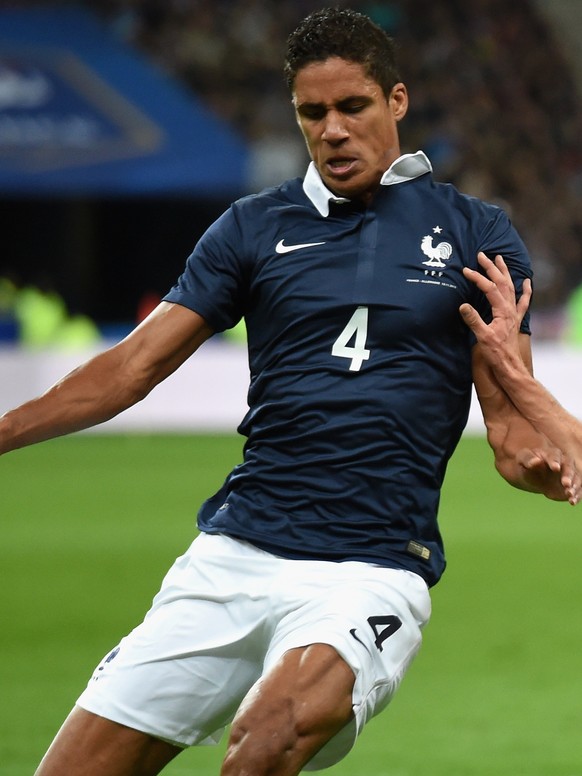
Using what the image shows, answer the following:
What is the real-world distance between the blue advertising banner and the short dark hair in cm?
1729

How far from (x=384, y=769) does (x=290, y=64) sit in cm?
292

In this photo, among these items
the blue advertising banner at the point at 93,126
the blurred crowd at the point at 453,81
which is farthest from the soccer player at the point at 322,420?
the blurred crowd at the point at 453,81

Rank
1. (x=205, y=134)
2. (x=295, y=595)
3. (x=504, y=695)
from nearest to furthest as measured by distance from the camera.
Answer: (x=295, y=595), (x=504, y=695), (x=205, y=134)

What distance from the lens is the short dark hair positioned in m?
3.85

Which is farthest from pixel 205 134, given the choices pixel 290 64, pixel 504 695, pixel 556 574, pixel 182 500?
pixel 290 64

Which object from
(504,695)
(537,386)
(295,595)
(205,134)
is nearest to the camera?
(295,595)

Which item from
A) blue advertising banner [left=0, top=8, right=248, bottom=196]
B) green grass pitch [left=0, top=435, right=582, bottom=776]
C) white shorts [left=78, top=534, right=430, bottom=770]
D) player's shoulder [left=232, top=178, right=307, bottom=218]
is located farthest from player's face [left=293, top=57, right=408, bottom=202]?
blue advertising banner [left=0, top=8, right=248, bottom=196]

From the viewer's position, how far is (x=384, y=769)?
5.62m

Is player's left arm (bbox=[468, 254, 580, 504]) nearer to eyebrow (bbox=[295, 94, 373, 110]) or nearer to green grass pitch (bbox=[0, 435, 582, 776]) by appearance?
eyebrow (bbox=[295, 94, 373, 110])

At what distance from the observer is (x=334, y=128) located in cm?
385

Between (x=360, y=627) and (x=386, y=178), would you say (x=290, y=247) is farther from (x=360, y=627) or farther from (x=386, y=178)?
(x=360, y=627)

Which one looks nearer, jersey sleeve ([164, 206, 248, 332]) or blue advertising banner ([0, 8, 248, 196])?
jersey sleeve ([164, 206, 248, 332])

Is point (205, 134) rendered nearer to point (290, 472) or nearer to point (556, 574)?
point (556, 574)

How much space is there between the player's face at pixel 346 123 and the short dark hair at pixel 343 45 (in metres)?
0.02
